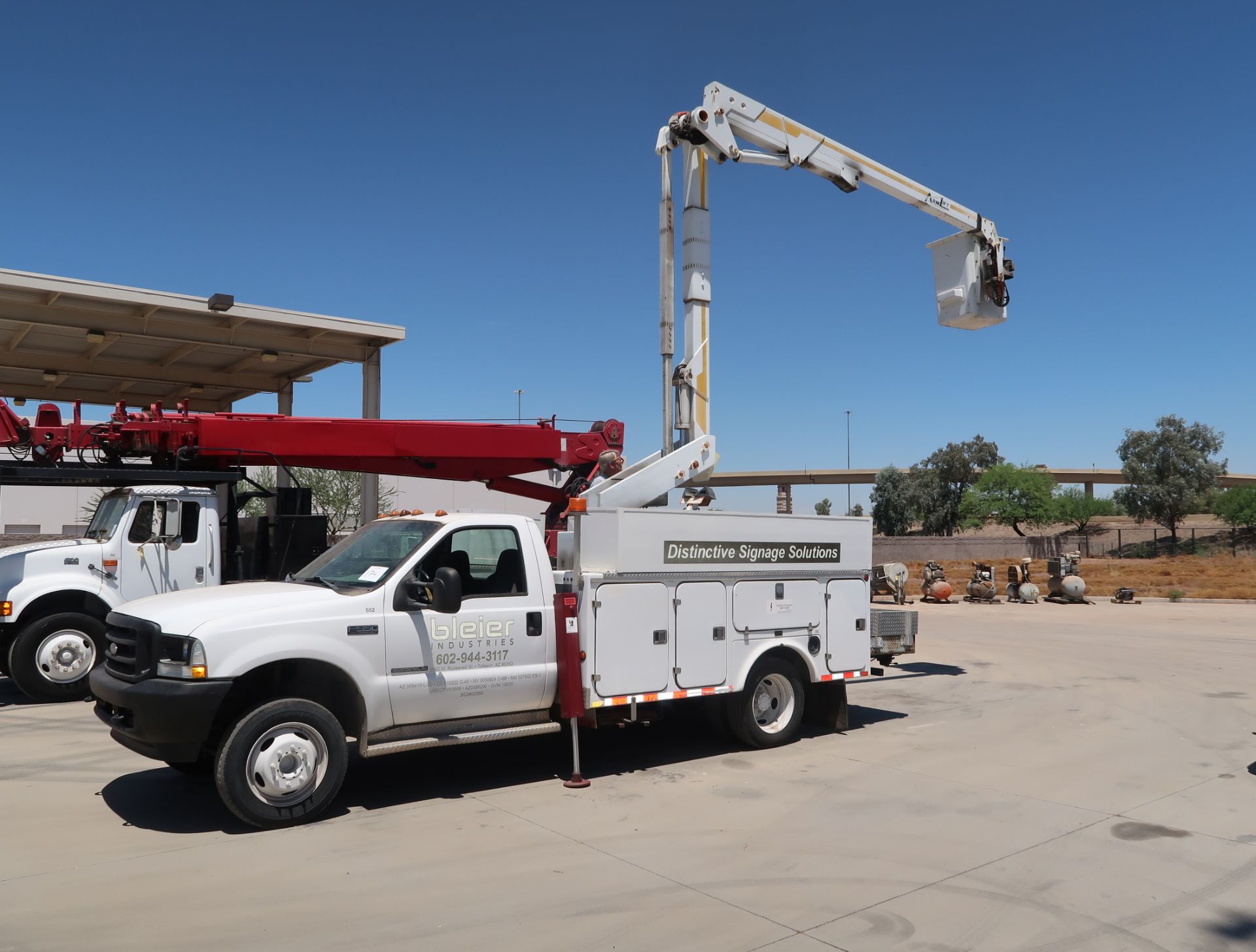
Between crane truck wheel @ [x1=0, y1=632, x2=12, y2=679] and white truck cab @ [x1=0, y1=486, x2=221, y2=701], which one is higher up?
white truck cab @ [x1=0, y1=486, x2=221, y2=701]

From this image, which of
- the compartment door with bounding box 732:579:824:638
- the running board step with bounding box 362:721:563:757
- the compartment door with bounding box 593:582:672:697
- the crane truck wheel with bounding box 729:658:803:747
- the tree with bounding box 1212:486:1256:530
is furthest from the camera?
the tree with bounding box 1212:486:1256:530

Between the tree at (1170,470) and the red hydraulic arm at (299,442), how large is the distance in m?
60.8

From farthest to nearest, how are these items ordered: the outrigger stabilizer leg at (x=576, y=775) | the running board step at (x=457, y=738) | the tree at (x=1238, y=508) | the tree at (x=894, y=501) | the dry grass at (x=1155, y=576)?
the tree at (x=894, y=501)
the tree at (x=1238, y=508)
the dry grass at (x=1155, y=576)
the outrigger stabilizer leg at (x=576, y=775)
the running board step at (x=457, y=738)

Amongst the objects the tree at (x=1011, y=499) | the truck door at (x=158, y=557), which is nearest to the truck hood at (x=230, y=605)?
the truck door at (x=158, y=557)

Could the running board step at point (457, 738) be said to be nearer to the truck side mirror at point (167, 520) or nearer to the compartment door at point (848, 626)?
the compartment door at point (848, 626)

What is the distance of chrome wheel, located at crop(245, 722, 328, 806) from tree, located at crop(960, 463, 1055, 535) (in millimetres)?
68098

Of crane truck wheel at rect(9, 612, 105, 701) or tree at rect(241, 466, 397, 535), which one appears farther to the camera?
tree at rect(241, 466, 397, 535)

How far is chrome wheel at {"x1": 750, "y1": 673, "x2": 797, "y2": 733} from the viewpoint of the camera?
29.8 ft

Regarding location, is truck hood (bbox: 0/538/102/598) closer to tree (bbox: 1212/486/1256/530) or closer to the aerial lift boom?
the aerial lift boom

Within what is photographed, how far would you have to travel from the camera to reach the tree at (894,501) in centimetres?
7900

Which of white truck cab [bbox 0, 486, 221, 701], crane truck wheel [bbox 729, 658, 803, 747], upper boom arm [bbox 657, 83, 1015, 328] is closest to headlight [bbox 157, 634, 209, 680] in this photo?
crane truck wheel [bbox 729, 658, 803, 747]

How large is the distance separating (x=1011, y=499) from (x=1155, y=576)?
3218 centimetres

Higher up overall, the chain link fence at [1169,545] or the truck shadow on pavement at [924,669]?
the chain link fence at [1169,545]

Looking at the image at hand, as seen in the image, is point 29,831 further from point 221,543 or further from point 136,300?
point 136,300
